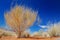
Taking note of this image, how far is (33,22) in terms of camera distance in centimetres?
184

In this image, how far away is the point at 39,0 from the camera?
6.19 feet

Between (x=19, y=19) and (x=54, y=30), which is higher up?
(x=19, y=19)

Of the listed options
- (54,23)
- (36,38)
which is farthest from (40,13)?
(36,38)

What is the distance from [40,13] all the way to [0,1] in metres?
0.58

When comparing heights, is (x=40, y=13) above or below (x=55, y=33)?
above

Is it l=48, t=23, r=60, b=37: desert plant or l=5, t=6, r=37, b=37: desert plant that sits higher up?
l=5, t=6, r=37, b=37: desert plant

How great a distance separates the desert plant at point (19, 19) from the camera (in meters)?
1.83

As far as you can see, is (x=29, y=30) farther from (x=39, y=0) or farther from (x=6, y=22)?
(x=39, y=0)

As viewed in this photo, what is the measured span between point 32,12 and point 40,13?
11cm

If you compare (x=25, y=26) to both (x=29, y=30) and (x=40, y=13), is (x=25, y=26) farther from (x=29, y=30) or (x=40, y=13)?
(x=40, y=13)

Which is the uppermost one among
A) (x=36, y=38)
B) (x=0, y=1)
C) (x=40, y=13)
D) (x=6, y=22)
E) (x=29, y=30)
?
(x=0, y=1)

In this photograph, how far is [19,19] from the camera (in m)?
1.84

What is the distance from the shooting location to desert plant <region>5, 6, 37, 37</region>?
1831 millimetres

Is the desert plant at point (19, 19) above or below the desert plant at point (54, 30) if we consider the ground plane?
above
